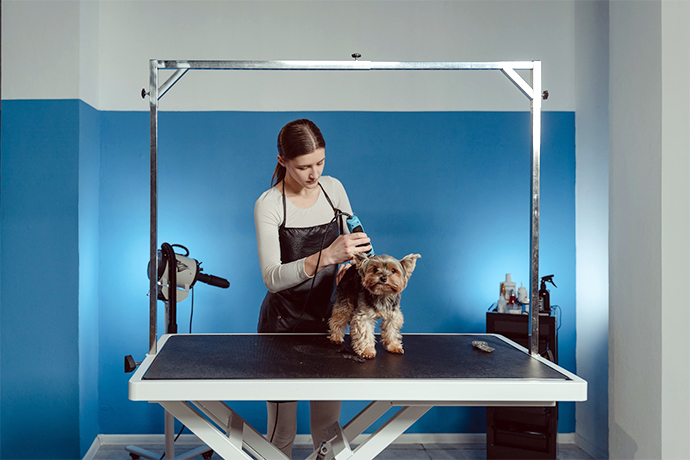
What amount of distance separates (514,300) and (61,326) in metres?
2.63

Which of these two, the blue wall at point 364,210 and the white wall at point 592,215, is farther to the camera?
the blue wall at point 364,210

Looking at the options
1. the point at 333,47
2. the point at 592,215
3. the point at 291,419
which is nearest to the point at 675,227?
the point at 592,215

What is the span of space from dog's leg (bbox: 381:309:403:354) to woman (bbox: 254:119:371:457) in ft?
0.98

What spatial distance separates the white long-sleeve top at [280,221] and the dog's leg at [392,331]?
31cm

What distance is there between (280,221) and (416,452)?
6.54 ft

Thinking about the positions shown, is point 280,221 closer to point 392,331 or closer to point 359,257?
point 359,257

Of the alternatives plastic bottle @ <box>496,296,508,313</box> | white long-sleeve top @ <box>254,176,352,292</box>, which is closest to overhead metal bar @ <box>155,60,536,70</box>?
white long-sleeve top @ <box>254,176,352,292</box>

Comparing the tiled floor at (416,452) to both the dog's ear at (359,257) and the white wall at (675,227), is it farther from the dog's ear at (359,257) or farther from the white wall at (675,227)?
the dog's ear at (359,257)

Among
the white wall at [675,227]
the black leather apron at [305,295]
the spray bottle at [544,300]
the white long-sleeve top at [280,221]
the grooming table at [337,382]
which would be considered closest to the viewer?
the grooming table at [337,382]

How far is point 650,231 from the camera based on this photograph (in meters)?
2.27

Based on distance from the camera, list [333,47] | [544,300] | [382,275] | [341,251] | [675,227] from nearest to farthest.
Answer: [382,275], [341,251], [675,227], [544,300], [333,47]

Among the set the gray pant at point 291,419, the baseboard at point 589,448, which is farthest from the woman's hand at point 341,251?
the baseboard at point 589,448

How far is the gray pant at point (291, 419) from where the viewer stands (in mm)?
1900

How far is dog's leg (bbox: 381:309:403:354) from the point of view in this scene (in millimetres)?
1604
